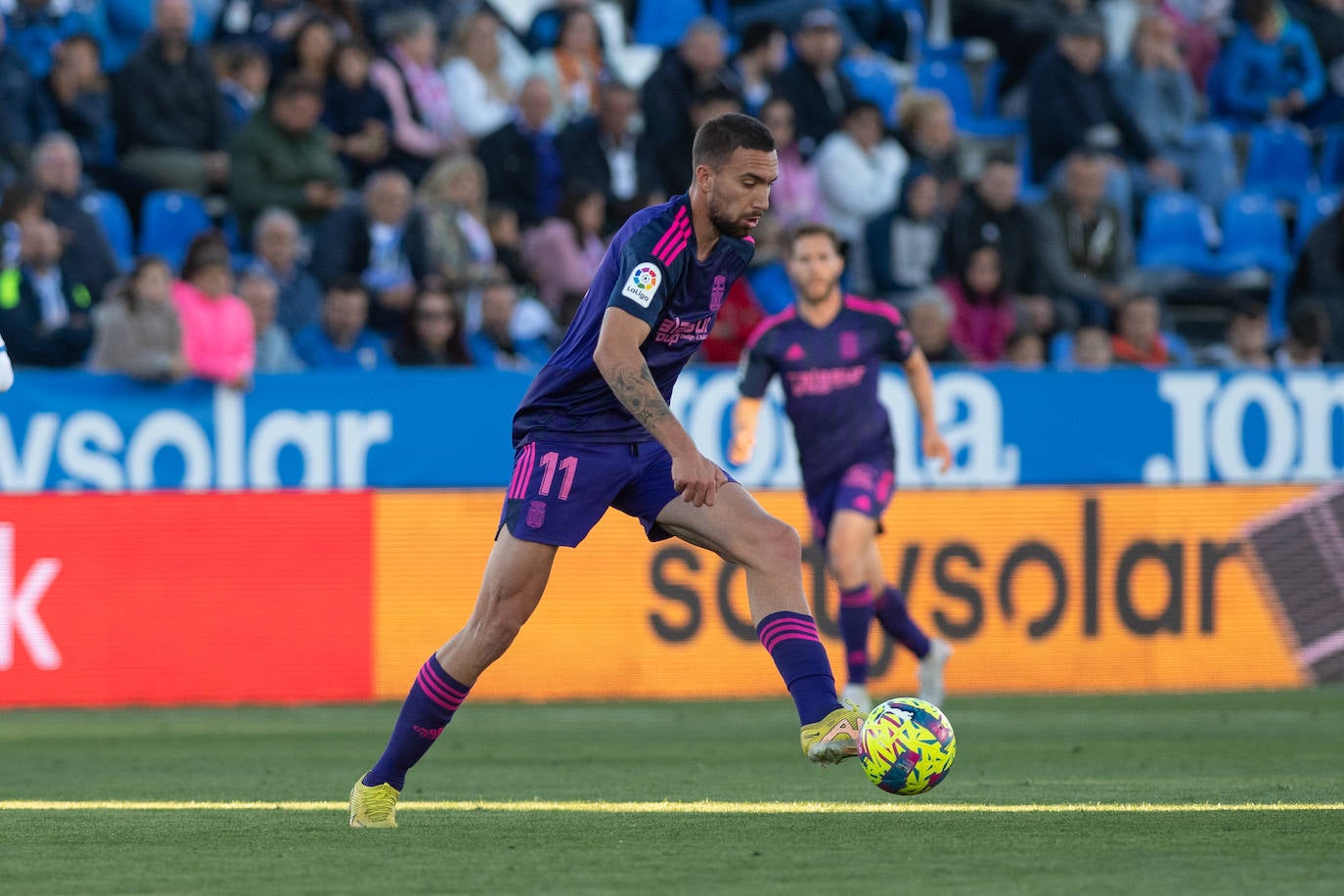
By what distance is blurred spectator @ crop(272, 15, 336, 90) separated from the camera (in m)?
15.9

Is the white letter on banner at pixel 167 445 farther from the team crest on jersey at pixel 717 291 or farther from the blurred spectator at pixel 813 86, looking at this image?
the team crest on jersey at pixel 717 291

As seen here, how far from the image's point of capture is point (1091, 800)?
7285 millimetres

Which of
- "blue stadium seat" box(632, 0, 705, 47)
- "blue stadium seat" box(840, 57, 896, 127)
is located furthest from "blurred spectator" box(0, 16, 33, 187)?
"blue stadium seat" box(840, 57, 896, 127)

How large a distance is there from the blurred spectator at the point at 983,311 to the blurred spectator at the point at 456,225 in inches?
140

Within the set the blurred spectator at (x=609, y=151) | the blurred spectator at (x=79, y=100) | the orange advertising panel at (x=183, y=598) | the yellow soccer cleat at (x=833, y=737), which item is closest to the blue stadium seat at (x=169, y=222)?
the blurred spectator at (x=79, y=100)

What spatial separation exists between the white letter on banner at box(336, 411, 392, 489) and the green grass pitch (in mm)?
2512

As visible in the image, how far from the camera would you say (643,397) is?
6.31 m

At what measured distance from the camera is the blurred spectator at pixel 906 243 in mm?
16516

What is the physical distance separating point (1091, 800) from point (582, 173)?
10.2 meters

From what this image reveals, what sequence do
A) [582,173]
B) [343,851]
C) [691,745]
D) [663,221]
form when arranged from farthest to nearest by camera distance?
[582,173]
[691,745]
[663,221]
[343,851]

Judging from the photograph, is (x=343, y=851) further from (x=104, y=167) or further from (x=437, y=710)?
(x=104, y=167)

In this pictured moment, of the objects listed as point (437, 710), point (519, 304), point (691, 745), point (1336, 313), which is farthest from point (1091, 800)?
point (1336, 313)

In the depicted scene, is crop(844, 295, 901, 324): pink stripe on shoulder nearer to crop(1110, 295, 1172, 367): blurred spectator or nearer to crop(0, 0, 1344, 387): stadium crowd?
crop(0, 0, 1344, 387): stadium crowd

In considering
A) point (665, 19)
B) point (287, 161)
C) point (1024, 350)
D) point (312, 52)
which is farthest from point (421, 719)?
point (665, 19)
